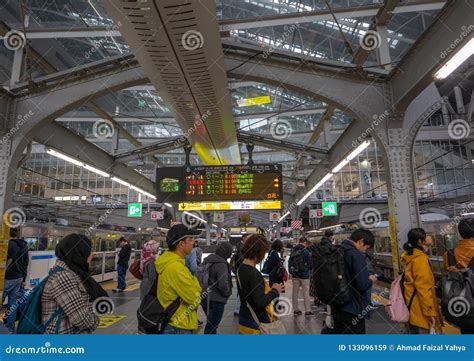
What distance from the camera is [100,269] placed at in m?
13.4

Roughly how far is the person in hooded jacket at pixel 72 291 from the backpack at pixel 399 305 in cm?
295

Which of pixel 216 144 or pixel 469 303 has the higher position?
pixel 216 144

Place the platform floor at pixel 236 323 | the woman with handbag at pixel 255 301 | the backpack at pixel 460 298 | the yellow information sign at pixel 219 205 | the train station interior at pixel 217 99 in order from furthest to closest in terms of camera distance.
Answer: the yellow information sign at pixel 219 205 → the platform floor at pixel 236 323 → the train station interior at pixel 217 99 → the backpack at pixel 460 298 → the woman with handbag at pixel 255 301

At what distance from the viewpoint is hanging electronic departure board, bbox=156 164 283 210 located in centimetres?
844

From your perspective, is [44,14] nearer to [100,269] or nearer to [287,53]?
[100,269]

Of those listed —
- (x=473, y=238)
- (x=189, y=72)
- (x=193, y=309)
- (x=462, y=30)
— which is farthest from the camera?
(x=189, y=72)

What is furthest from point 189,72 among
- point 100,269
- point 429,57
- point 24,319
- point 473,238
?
point 100,269

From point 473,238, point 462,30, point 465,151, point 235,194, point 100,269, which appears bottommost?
point 100,269

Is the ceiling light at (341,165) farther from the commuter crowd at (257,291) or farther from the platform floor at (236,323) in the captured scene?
the commuter crowd at (257,291)

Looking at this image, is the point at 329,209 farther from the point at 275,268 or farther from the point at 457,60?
the point at 457,60

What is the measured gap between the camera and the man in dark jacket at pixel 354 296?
326cm

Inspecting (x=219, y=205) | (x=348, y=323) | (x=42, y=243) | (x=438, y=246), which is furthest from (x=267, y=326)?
(x=42, y=243)

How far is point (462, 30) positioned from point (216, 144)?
6.00 metres

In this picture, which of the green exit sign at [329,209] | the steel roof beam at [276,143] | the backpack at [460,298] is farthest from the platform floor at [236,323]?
the green exit sign at [329,209]
